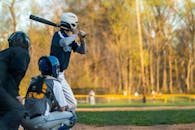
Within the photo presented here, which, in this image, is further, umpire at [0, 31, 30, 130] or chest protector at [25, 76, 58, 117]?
chest protector at [25, 76, 58, 117]

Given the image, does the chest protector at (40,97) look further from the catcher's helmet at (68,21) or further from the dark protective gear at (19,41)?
the catcher's helmet at (68,21)

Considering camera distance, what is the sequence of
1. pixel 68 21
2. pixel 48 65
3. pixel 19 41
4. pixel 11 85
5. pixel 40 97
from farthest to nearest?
pixel 68 21
pixel 48 65
pixel 40 97
pixel 19 41
pixel 11 85

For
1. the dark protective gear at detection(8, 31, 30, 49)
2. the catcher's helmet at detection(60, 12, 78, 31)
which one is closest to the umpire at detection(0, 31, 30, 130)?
the dark protective gear at detection(8, 31, 30, 49)

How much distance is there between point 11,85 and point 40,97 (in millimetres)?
535

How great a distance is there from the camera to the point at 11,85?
534cm

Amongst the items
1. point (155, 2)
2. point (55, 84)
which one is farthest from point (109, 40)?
point (55, 84)

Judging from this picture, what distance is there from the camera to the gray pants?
18.8 ft

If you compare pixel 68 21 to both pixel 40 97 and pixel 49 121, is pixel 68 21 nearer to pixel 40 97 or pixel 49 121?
pixel 40 97

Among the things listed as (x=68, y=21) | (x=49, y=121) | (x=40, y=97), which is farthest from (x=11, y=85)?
(x=68, y=21)

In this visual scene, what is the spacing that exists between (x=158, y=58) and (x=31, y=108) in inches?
2278

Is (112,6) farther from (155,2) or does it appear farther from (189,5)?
(189,5)

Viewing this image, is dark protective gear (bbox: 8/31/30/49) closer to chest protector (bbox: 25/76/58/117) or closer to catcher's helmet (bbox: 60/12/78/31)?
chest protector (bbox: 25/76/58/117)

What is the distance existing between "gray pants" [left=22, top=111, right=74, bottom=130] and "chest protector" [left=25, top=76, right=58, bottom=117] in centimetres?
8

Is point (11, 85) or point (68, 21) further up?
point (68, 21)
